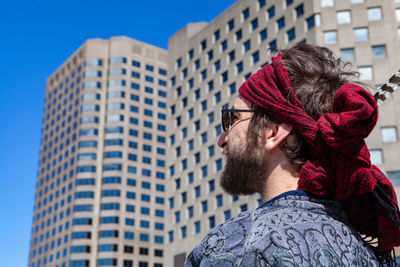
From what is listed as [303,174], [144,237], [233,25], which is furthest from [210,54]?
[303,174]

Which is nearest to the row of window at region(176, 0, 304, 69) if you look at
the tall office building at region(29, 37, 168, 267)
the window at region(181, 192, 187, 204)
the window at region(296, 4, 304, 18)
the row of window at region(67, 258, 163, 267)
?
the window at region(296, 4, 304, 18)

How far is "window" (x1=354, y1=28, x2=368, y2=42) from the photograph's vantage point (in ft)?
168

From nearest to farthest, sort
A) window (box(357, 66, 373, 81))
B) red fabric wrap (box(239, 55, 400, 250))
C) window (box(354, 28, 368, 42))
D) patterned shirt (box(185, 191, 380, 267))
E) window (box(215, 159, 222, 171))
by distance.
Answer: patterned shirt (box(185, 191, 380, 267)) < red fabric wrap (box(239, 55, 400, 250)) < window (box(357, 66, 373, 81)) < window (box(354, 28, 368, 42)) < window (box(215, 159, 222, 171))

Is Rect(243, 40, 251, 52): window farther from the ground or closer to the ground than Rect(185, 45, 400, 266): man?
farther from the ground

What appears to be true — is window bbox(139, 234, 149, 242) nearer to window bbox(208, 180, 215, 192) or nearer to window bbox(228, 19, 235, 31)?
window bbox(208, 180, 215, 192)

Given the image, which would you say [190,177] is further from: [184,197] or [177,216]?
[177,216]

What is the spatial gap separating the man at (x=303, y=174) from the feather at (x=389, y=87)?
206 millimetres

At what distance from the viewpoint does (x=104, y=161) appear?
10312 cm

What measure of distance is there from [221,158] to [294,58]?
55663mm

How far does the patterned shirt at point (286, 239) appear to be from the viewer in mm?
1876

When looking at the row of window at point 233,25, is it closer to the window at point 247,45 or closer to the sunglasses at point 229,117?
the window at point 247,45

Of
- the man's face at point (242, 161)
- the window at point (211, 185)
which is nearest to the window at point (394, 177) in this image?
the window at point (211, 185)

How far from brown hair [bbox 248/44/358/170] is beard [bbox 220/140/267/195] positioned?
6cm

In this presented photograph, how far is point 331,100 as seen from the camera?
2.45m
